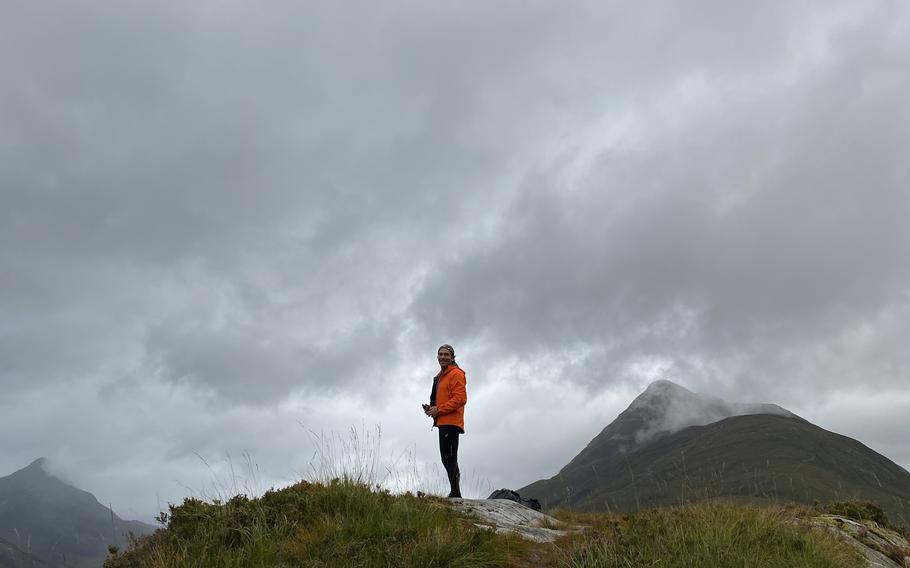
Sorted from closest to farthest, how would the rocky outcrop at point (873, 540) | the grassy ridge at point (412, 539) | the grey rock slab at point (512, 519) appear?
1. the grassy ridge at point (412, 539)
2. the grey rock slab at point (512, 519)
3. the rocky outcrop at point (873, 540)

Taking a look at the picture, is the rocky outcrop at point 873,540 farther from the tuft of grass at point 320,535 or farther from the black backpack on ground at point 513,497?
the tuft of grass at point 320,535

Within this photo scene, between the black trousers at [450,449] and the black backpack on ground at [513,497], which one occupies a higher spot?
the black trousers at [450,449]

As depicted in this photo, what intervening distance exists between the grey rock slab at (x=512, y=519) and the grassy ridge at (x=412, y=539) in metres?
0.48

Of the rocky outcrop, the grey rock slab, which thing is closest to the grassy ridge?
the grey rock slab

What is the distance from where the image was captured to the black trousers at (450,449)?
451 inches

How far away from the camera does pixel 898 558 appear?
29.1 ft

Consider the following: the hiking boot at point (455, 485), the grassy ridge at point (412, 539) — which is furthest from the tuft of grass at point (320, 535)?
the hiking boot at point (455, 485)

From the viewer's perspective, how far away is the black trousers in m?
11.5

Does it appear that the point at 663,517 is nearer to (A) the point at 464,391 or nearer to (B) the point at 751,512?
(B) the point at 751,512

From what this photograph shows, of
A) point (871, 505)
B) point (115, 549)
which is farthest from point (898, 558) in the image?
point (115, 549)

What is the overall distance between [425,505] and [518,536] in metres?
1.18

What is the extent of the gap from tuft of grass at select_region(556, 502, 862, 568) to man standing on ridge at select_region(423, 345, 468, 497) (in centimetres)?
450

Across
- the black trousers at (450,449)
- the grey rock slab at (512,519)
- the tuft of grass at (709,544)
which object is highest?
the black trousers at (450,449)

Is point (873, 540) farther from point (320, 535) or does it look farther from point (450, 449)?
point (320, 535)
